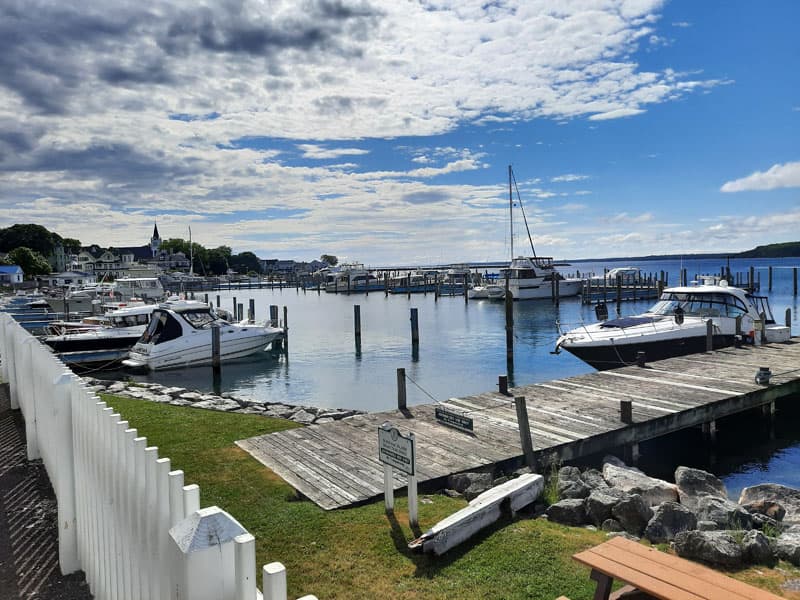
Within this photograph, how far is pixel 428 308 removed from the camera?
2340 inches

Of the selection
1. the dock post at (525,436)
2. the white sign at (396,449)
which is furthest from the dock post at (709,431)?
the white sign at (396,449)

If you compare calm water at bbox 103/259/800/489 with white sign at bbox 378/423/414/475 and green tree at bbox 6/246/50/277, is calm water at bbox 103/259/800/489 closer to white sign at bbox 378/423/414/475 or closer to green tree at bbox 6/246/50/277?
white sign at bbox 378/423/414/475

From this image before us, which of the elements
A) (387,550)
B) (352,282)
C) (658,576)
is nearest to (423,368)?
(387,550)

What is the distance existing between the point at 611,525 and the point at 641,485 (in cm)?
174

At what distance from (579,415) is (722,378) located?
5944 millimetres

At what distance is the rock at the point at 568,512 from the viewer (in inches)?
275

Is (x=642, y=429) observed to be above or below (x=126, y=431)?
below

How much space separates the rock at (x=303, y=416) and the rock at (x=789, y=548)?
8.62m

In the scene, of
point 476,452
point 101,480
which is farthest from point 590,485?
point 101,480

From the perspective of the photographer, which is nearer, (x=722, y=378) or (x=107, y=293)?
(x=722, y=378)

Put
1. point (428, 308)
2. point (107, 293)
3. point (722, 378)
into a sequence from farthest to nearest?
point (428, 308) → point (107, 293) → point (722, 378)

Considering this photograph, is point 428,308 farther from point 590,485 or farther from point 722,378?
point 590,485

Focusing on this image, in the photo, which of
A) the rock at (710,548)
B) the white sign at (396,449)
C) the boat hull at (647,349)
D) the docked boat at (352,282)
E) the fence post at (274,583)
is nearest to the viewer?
the fence post at (274,583)

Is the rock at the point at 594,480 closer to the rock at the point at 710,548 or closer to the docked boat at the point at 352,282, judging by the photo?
the rock at the point at 710,548
